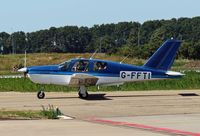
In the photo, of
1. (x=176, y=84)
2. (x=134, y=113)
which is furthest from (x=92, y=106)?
(x=176, y=84)

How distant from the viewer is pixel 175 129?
13461 millimetres

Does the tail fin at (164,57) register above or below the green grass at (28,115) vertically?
above

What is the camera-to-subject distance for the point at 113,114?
18.2 m

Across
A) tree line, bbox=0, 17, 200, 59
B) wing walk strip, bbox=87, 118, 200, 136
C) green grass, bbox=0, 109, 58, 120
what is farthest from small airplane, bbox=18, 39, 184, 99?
tree line, bbox=0, 17, 200, 59

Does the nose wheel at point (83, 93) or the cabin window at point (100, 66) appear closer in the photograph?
the nose wheel at point (83, 93)

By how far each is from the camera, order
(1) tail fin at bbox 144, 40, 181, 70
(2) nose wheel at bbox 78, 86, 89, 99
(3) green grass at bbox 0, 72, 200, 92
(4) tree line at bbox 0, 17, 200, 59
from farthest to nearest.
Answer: (4) tree line at bbox 0, 17, 200, 59 → (3) green grass at bbox 0, 72, 200, 92 → (1) tail fin at bbox 144, 40, 181, 70 → (2) nose wheel at bbox 78, 86, 89, 99

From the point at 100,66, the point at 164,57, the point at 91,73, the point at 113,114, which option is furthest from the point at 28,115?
the point at 164,57

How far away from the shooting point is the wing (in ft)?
79.5

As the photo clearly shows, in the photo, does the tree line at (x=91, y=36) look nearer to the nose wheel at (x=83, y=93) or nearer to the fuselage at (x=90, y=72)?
the fuselage at (x=90, y=72)

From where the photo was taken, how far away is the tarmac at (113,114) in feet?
42.7

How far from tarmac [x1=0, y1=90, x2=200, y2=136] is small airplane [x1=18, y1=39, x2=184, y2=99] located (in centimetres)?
77

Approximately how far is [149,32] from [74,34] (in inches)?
1112

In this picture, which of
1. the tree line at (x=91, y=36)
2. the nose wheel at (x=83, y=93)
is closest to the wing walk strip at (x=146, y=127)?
the nose wheel at (x=83, y=93)

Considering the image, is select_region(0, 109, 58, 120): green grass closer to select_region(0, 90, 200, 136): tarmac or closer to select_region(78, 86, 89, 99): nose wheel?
select_region(0, 90, 200, 136): tarmac
